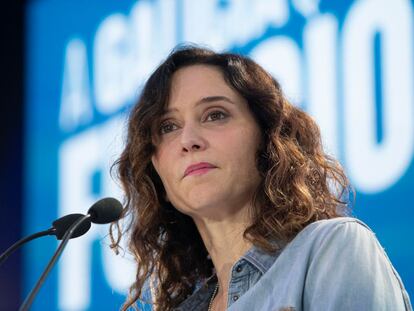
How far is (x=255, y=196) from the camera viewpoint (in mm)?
1997

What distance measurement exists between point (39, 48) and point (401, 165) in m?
2.44

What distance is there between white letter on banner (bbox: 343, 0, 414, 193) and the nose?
0.85 metres

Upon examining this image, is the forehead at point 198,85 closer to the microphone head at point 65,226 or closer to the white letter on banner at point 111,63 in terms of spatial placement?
the microphone head at point 65,226

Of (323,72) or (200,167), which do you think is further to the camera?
(323,72)

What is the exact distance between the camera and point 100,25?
3.94 metres

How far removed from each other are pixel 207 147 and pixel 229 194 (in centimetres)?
12

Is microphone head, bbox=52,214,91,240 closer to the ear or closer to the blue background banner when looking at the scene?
the ear

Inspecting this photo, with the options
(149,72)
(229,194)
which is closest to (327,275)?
(229,194)

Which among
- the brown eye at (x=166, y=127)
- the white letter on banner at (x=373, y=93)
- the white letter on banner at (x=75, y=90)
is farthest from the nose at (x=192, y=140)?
the white letter on banner at (x=75, y=90)

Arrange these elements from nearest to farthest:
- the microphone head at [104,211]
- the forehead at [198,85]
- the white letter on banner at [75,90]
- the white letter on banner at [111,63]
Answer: the microphone head at [104,211] < the forehead at [198,85] < the white letter on banner at [111,63] < the white letter on banner at [75,90]

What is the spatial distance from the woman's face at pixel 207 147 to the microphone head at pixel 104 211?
0.92ft

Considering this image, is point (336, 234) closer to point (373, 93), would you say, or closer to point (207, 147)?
point (207, 147)

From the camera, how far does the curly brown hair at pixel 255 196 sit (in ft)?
6.32

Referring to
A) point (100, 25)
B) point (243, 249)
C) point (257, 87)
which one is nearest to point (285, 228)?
point (243, 249)
